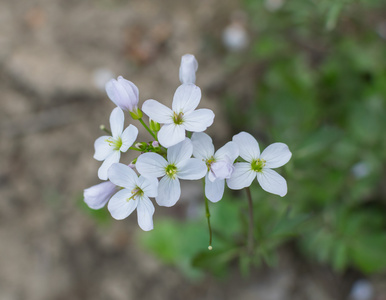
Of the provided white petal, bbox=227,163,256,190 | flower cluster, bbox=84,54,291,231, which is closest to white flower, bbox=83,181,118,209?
flower cluster, bbox=84,54,291,231

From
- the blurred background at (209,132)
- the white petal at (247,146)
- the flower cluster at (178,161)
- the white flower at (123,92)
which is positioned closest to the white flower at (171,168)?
the flower cluster at (178,161)

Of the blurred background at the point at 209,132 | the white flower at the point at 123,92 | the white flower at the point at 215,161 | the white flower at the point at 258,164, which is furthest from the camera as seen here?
the blurred background at the point at 209,132

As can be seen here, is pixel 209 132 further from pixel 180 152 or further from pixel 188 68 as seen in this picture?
pixel 180 152

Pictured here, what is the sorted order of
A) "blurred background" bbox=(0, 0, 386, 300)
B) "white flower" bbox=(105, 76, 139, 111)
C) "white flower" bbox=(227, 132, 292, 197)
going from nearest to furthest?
"white flower" bbox=(227, 132, 292, 197) < "white flower" bbox=(105, 76, 139, 111) < "blurred background" bbox=(0, 0, 386, 300)

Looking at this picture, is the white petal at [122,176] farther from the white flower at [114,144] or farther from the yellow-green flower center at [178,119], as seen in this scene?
the yellow-green flower center at [178,119]

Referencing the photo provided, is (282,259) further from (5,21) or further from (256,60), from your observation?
(5,21)

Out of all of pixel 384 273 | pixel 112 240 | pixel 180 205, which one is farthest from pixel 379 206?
pixel 112 240

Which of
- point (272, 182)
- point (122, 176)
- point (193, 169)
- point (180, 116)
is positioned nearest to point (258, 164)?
point (272, 182)

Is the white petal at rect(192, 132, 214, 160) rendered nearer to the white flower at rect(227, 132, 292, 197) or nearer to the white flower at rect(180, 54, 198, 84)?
the white flower at rect(227, 132, 292, 197)
